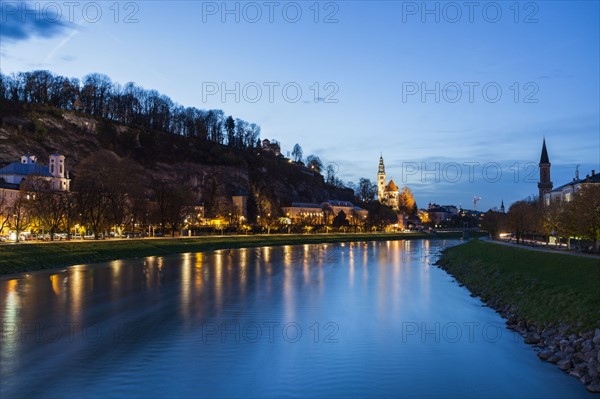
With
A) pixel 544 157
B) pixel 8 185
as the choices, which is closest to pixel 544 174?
pixel 544 157

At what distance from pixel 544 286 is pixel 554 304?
145 inches

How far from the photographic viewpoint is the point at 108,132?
131750 mm

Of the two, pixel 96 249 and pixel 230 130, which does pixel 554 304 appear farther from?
pixel 230 130

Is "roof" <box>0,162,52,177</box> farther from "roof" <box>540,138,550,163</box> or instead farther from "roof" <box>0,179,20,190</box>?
"roof" <box>540,138,550,163</box>

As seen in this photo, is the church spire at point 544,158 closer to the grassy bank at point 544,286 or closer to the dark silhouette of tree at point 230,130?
the grassy bank at point 544,286

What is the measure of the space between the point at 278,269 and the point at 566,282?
27.8m

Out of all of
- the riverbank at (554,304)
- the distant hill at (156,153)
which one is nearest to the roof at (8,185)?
the distant hill at (156,153)

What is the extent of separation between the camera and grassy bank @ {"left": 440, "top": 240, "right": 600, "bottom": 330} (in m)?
17.5

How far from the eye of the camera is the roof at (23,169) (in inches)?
3656

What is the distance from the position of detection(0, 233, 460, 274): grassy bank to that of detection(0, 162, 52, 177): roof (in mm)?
36893

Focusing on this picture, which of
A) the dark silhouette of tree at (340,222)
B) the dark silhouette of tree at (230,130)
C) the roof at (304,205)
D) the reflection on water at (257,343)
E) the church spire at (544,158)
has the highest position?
the dark silhouette of tree at (230,130)

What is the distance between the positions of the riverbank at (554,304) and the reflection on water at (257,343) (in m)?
0.70

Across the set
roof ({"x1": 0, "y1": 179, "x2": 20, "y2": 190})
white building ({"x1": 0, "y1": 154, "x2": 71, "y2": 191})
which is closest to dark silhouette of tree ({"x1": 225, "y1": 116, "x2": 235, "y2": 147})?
white building ({"x1": 0, "y1": 154, "x2": 71, "y2": 191})

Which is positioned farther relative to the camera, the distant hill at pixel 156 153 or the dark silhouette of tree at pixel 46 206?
the distant hill at pixel 156 153
